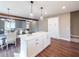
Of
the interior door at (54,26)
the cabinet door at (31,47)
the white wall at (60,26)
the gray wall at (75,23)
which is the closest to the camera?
the cabinet door at (31,47)

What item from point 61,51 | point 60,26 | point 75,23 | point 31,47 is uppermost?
point 75,23

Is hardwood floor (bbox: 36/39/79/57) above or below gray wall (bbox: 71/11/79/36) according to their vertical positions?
below

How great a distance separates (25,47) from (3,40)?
2.98m

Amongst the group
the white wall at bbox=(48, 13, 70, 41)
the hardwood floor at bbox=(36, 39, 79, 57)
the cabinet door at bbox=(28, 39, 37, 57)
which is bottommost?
the hardwood floor at bbox=(36, 39, 79, 57)

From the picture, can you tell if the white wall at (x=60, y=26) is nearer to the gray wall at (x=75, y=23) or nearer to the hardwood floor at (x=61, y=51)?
the gray wall at (x=75, y=23)

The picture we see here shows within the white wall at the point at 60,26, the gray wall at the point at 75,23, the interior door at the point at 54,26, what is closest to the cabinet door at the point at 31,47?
the gray wall at the point at 75,23

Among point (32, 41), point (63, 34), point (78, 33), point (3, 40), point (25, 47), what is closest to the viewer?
point (25, 47)

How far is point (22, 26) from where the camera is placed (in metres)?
11.7

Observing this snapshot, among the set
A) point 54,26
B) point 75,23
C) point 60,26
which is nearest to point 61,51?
point 75,23

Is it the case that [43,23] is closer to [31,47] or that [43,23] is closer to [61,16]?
[61,16]

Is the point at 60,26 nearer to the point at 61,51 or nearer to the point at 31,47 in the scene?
the point at 61,51

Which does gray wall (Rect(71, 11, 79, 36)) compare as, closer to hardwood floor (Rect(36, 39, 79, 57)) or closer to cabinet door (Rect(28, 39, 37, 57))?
hardwood floor (Rect(36, 39, 79, 57))

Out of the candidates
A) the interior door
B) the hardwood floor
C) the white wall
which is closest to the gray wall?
the white wall

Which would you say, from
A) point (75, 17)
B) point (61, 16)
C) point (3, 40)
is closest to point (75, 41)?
point (75, 17)
